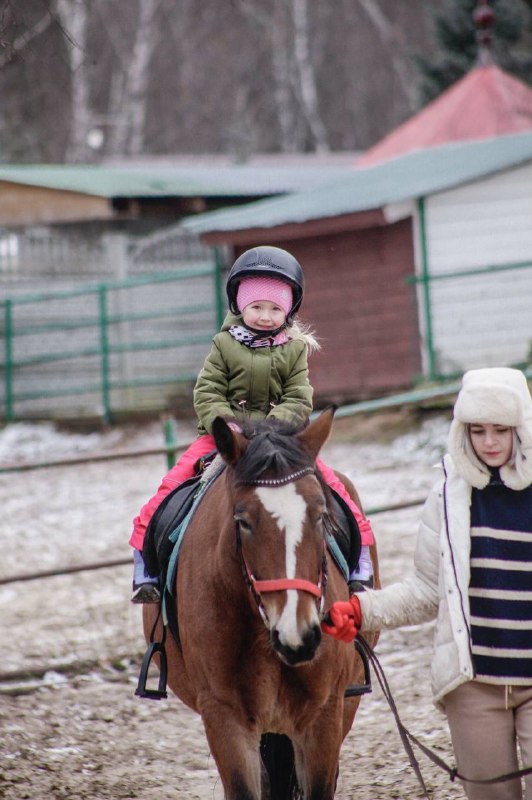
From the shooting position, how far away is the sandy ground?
5.24 metres

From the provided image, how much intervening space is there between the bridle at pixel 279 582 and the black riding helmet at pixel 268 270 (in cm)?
102

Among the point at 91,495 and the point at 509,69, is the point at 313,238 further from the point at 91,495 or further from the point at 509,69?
the point at 509,69

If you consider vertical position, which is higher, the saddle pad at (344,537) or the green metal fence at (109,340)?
the green metal fence at (109,340)

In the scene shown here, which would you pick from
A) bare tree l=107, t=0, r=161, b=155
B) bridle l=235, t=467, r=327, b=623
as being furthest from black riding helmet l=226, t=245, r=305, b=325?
bare tree l=107, t=0, r=161, b=155

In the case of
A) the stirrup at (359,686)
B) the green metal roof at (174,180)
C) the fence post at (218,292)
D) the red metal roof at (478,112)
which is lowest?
the stirrup at (359,686)

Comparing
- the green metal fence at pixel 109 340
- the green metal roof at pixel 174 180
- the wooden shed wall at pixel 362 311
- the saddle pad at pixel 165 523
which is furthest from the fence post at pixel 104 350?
the saddle pad at pixel 165 523

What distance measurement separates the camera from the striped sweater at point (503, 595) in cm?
326

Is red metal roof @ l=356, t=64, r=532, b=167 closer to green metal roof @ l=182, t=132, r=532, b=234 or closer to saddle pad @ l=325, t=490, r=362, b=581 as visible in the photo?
green metal roof @ l=182, t=132, r=532, b=234

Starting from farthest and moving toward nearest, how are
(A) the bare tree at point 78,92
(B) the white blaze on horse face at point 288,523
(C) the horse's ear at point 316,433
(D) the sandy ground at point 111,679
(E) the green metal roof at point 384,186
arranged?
(A) the bare tree at point 78,92 → (E) the green metal roof at point 384,186 → (D) the sandy ground at point 111,679 → (C) the horse's ear at point 316,433 → (B) the white blaze on horse face at point 288,523

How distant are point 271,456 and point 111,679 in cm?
394

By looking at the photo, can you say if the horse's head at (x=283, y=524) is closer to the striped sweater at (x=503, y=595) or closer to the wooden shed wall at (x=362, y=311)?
the striped sweater at (x=503, y=595)

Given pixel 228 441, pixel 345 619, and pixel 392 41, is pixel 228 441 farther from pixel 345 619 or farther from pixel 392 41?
pixel 392 41

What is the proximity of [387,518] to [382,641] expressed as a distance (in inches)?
115

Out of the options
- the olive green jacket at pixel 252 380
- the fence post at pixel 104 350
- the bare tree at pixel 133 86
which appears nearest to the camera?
the olive green jacket at pixel 252 380
